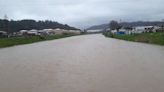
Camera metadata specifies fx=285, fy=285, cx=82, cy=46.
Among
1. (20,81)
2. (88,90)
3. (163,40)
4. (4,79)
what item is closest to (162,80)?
(88,90)

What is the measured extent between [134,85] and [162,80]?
1.30m

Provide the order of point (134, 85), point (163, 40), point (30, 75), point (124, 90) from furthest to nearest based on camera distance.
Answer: point (163, 40) → point (30, 75) → point (134, 85) → point (124, 90)

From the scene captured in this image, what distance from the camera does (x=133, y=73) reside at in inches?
432

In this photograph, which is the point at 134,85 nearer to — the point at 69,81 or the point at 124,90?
the point at 124,90

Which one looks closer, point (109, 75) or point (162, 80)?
point (162, 80)

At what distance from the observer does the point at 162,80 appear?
943 cm

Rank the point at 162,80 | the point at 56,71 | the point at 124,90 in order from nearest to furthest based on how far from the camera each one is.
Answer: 1. the point at 124,90
2. the point at 162,80
3. the point at 56,71

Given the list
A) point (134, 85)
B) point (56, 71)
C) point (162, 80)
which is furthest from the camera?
point (56, 71)

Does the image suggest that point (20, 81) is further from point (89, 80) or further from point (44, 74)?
point (89, 80)

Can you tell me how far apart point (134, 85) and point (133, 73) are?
7.63 ft

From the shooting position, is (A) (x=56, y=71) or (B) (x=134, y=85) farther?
(A) (x=56, y=71)

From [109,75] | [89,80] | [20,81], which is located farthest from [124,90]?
[20,81]

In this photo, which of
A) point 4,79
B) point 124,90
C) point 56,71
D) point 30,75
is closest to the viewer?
point 124,90

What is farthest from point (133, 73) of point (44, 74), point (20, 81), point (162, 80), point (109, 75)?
point (20, 81)
